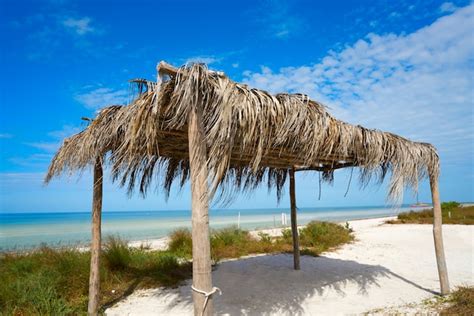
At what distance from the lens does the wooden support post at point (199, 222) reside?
7.91 feet

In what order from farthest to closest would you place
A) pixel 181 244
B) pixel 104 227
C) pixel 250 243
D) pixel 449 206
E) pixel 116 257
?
pixel 104 227
pixel 449 206
pixel 250 243
pixel 181 244
pixel 116 257

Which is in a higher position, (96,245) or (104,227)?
(96,245)

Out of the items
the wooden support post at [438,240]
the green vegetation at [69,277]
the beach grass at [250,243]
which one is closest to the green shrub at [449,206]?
the beach grass at [250,243]

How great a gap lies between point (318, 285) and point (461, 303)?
5.74 ft

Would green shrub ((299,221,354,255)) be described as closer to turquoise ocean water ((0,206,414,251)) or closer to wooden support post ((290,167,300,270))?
turquoise ocean water ((0,206,414,251))

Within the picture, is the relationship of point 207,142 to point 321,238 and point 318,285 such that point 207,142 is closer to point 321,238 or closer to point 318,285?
point 318,285

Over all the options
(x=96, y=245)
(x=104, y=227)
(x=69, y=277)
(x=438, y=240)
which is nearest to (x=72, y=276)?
(x=69, y=277)

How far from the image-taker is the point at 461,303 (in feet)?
12.7

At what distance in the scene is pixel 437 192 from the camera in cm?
479

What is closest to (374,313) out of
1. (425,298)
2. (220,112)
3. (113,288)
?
(425,298)

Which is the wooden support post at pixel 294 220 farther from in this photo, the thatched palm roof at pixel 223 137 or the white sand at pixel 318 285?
the thatched palm roof at pixel 223 137

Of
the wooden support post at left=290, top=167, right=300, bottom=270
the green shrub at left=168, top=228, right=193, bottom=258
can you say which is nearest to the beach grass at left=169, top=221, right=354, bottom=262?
the green shrub at left=168, top=228, right=193, bottom=258

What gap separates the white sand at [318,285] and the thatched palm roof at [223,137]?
4.74 ft

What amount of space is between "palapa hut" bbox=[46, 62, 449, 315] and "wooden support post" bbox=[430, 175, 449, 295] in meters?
0.01
